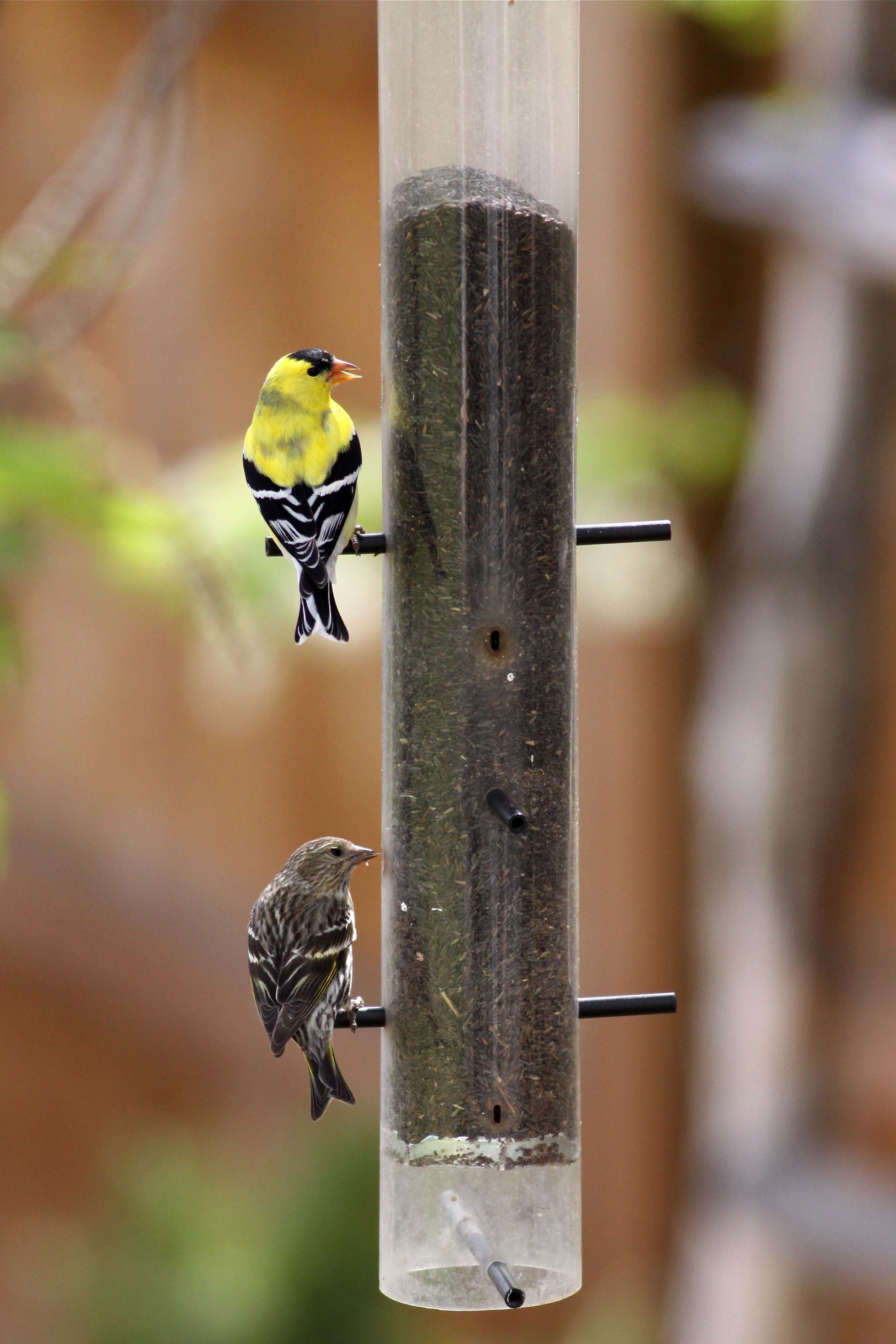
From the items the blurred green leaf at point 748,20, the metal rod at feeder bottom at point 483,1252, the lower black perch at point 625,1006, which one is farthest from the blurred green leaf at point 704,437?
the metal rod at feeder bottom at point 483,1252

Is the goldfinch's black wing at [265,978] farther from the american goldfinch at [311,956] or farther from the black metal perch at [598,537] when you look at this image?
the black metal perch at [598,537]

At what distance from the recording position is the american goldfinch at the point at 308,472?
11.6ft

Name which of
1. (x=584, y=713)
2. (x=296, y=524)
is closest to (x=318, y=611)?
(x=296, y=524)

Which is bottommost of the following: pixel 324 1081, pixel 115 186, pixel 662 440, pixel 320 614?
pixel 324 1081

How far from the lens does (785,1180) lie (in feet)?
23.9

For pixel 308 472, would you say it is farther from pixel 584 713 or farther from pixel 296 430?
pixel 584 713

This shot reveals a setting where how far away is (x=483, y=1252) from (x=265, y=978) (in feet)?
2.64

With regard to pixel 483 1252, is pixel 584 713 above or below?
above

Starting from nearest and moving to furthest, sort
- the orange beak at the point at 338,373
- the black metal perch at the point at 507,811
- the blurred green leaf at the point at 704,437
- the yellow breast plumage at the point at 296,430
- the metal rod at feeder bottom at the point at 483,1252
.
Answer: the metal rod at feeder bottom at the point at 483,1252
the black metal perch at the point at 507,811
the yellow breast plumage at the point at 296,430
the orange beak at the point at 338,373
the blurred green leaf at the point at 704,437

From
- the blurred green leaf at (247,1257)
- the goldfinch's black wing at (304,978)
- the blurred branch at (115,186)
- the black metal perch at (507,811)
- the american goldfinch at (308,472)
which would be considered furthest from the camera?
the blurred green leaf at (247,1257)

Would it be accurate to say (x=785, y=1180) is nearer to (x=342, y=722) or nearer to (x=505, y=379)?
(x=342, y=722)

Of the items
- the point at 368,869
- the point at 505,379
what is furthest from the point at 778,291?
the point at 505,379

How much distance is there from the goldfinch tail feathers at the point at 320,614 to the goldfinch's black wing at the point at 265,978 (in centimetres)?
65

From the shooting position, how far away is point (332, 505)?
11.6 feet
